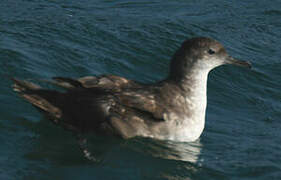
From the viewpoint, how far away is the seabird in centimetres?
809

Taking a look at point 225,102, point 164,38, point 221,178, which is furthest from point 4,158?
point 164,38

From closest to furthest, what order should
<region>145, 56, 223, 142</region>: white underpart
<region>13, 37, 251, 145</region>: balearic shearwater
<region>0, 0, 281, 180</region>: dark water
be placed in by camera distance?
<region>0, 0, 281, 180</region>: dark water → <region>13, 37, 251, 145</region>: balearic shearwater → <region>145, 56, 223, 142</region>: white underpart

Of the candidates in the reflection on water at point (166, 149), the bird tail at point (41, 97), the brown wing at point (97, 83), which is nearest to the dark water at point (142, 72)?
the reflection on water at point (166, 149)

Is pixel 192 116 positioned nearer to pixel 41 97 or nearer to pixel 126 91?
pixel 126 91

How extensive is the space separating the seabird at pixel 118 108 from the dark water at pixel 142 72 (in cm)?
20

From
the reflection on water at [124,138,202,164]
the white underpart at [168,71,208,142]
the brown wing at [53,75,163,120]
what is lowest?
the reflection on water at [124,138,202,164]

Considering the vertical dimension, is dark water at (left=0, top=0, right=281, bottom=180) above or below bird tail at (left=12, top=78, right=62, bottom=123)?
below

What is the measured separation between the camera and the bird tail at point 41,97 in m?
8.16

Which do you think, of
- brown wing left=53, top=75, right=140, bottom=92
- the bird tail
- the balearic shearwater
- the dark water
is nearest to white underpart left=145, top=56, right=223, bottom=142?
the balearic shearwater

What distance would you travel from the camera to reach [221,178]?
7648mm

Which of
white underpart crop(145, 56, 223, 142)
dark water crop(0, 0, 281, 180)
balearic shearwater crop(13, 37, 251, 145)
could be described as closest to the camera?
dark water crop(0, 0, 281, 180)

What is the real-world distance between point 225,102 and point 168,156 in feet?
9.36

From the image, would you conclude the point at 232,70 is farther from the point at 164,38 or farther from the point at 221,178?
the point at 221,178

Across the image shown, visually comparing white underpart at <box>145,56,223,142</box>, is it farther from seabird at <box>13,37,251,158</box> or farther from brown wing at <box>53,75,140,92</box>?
brown wing at <box>53,75,140,92</box>
